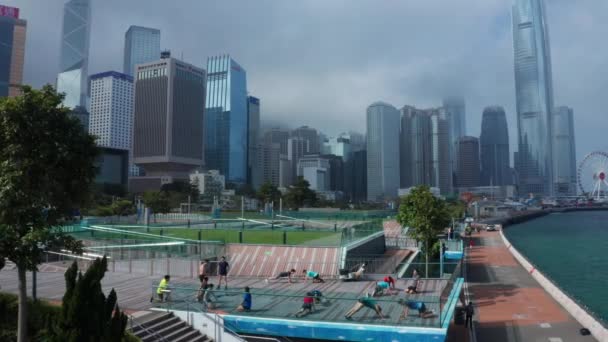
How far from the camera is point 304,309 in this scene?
16469 mm

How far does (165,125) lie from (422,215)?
554ft

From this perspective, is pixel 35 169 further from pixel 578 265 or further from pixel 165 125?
pixel 165 125

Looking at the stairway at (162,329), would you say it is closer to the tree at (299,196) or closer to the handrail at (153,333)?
the handrail at (153,333)

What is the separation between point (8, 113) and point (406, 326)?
12929 mm

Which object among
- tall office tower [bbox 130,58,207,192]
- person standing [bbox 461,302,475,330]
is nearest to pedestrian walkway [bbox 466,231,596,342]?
person standing [bbox 461,302,475,330]

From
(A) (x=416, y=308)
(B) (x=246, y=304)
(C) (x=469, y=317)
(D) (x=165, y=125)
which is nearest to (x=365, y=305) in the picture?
(A) (x=416, y=308)

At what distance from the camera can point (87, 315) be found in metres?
11.5

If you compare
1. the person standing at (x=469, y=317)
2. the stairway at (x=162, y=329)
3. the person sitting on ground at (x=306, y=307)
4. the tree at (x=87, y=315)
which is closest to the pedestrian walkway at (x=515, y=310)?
the person standing at (x=469, y=317)

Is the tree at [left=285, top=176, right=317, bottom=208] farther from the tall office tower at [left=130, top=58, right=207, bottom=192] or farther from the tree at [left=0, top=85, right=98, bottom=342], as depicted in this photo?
the tall office tower at [left=130, top=58, right=207, bottom=192]

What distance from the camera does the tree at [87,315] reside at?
1128cm

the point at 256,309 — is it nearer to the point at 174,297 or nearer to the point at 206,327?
the point at 206,327

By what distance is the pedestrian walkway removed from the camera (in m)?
18.3

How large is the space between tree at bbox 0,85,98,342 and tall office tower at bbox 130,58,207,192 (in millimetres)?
171495

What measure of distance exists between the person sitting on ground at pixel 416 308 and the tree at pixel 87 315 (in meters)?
8.97
